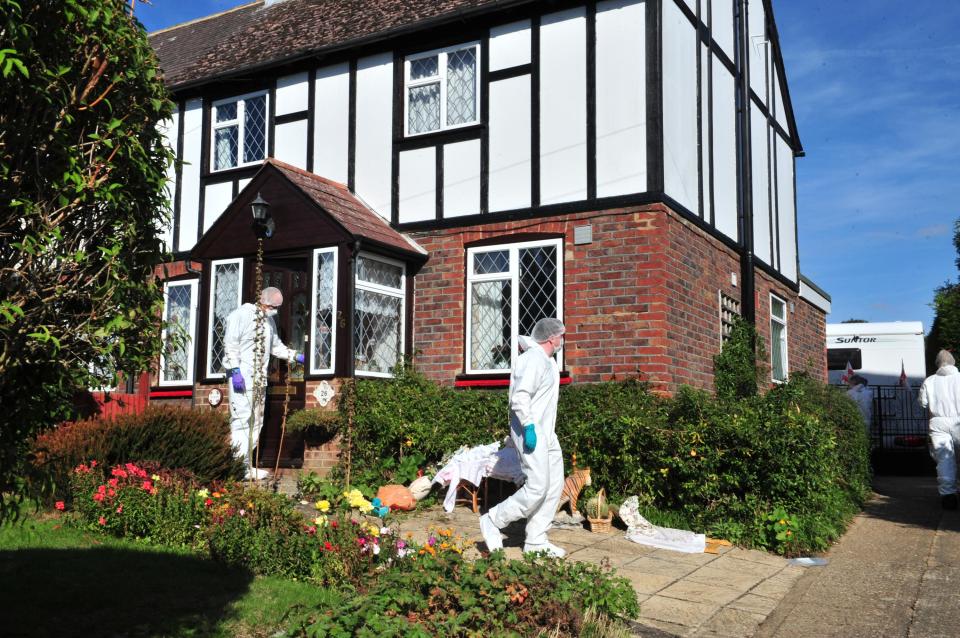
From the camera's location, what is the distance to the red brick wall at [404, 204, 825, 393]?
10.5 meters

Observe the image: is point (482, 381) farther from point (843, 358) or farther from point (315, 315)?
point (843, 358)

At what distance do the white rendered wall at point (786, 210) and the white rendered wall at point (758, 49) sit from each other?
1.14 meters

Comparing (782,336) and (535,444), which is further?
(782,336)

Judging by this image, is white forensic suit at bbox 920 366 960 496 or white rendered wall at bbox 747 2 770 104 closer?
white forensic suit at bbox 920 366 960 496

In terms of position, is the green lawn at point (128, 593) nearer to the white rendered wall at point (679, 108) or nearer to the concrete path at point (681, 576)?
the concrete path at point (681, 576)

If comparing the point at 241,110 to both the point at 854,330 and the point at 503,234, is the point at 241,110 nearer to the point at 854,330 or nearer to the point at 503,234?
the point at 503,234

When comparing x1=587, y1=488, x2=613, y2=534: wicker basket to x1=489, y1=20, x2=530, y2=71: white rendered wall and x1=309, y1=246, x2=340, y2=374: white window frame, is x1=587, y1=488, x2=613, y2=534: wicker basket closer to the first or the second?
x1=309, y1=246, x2=340, y2=374: white window frame

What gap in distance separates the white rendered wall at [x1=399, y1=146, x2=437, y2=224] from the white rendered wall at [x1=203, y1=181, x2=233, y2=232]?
3.24m

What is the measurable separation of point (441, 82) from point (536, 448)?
22.8 feet

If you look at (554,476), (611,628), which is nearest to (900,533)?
(554,476)

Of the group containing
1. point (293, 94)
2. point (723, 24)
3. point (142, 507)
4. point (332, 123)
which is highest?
point (723, 24)

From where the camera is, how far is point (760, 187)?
15.0 meters

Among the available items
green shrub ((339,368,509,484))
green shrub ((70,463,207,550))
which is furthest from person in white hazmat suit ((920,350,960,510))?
green shrub ((70,463,207,550))

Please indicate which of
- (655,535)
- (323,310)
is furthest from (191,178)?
(655,535)
